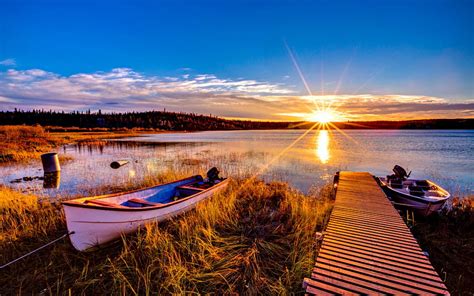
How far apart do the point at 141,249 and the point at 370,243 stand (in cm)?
509

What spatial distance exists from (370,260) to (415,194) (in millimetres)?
7070

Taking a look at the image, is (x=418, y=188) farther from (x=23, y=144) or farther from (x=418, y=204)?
(x=23, y=144)

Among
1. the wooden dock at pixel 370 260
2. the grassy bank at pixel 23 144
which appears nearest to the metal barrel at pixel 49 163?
the grassy bank at pixel 23 144

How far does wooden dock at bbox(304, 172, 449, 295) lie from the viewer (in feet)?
12.5

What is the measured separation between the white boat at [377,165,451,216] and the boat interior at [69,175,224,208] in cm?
735

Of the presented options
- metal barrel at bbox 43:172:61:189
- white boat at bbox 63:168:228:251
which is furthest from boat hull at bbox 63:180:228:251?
metal barrel at bbox 43:172:61:189

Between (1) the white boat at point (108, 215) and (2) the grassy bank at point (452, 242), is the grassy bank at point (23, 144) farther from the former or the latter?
(2) the grassy bank at point (452, 242)

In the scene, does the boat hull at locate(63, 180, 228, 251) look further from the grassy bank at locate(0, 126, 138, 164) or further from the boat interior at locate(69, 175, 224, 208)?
the grassy bank at locate(0, 126, 138, 164)

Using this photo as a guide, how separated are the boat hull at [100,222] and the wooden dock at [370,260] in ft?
14.3

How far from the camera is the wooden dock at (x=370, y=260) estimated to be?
3.82 metres

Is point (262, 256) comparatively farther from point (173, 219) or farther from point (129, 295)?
point (173, 219)

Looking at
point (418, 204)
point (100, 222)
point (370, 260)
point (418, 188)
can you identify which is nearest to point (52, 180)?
point (100, 222)

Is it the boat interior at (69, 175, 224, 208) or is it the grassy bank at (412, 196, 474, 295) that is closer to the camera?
the grassy bank at (412, 196, 474, 295)

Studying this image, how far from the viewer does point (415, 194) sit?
9898 millimetres
